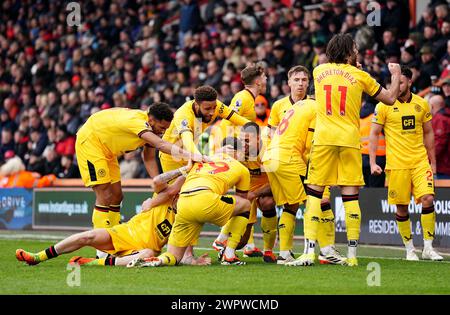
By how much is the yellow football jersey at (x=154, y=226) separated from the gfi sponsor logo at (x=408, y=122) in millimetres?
3226

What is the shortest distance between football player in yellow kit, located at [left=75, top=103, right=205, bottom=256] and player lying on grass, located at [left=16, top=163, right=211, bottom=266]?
41cm

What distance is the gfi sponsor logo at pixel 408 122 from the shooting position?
484 inches

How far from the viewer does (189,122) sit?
37.9 ft

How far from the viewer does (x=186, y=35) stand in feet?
77.2

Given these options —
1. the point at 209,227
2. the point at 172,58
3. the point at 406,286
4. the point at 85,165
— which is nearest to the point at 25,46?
the point at 172,58

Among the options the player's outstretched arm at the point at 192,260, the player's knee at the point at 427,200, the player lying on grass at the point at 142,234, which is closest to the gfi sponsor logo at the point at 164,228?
the player lying on grass at the point at 142,234

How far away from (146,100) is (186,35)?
2.37 meters

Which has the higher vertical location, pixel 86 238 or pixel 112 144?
pixel 112 144

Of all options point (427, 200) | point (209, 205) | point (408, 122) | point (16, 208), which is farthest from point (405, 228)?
point (16, 208)

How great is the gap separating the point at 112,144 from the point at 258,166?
1.82m

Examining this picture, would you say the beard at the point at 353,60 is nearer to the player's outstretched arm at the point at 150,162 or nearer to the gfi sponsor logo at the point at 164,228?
the gfi sponsor logo at the point at 164,228

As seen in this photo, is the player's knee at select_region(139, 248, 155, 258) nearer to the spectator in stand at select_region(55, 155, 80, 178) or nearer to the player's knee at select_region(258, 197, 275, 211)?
the player's knee at select_region(258, 197, 275, 211)

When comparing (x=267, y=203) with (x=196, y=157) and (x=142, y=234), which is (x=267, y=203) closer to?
(x=196, y=157)
